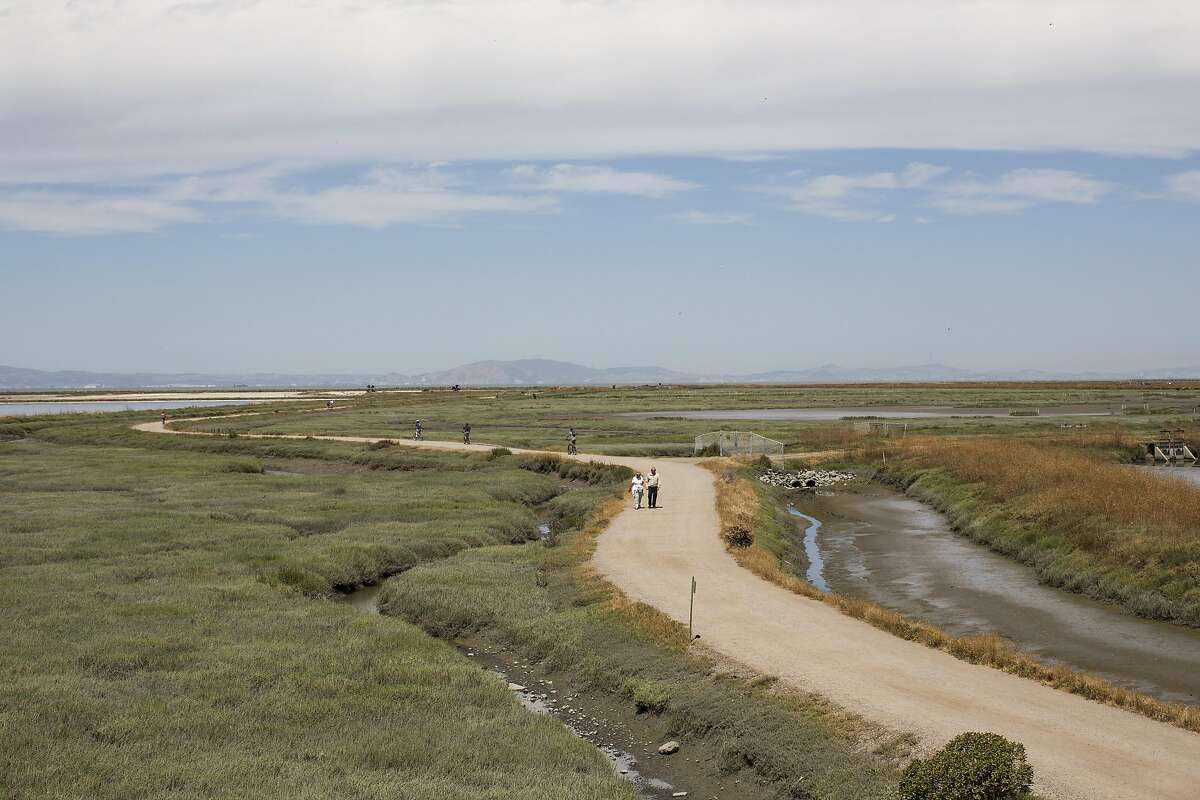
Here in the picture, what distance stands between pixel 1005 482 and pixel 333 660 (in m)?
38.1

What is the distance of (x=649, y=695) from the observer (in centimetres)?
2280

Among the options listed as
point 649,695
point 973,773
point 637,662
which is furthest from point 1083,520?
point 973,773

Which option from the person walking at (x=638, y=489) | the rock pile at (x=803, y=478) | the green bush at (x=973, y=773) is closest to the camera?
the green bush at (x=973, y=773)

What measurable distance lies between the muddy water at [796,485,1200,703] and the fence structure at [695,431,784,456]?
2146 cm

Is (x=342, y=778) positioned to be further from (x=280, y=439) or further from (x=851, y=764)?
(x=280, y=439)

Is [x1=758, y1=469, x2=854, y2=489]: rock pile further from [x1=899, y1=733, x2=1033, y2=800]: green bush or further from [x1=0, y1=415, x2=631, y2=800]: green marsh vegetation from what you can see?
[x1=899, y1=733, x2=1033, y2=800]: green bush

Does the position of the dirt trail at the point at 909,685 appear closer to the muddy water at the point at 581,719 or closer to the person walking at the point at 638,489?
the muddy water at the point at 581,719

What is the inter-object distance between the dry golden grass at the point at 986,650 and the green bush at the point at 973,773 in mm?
4962

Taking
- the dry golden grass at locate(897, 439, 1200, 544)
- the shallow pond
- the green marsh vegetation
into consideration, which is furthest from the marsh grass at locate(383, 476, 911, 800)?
the shallow pond

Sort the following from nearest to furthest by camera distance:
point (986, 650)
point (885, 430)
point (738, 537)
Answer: point (986, 650), point (738, 537), point (885, 430)

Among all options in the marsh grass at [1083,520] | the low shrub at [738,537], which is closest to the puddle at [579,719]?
the low shrub at [738,537]

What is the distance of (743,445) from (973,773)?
63733 millimetres

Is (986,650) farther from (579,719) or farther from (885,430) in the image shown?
(885,430)

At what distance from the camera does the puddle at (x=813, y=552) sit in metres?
38.7
